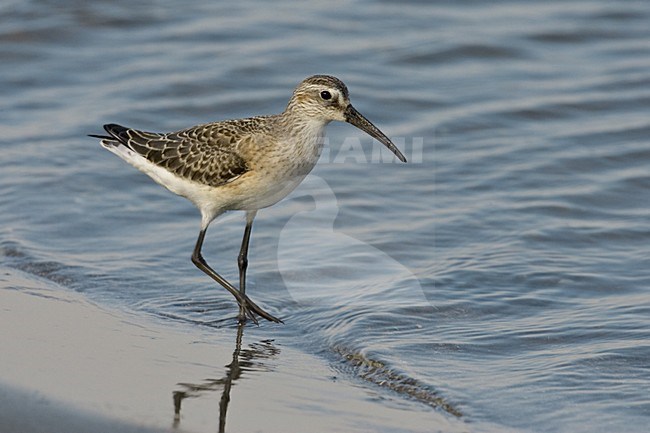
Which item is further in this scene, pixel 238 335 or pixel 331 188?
pixel 331 188

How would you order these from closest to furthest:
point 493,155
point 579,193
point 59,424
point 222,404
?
point 59,424, point 222,404, point 579,193, point 493,155

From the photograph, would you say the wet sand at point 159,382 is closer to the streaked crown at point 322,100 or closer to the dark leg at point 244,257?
the dark leg at point 244,257

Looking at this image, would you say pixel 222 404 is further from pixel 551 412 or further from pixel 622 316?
pixel 622 316

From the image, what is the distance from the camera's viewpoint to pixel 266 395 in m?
6.85

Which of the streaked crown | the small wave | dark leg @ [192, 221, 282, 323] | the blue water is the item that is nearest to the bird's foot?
dark leg @ [192, 221, 282, 323]

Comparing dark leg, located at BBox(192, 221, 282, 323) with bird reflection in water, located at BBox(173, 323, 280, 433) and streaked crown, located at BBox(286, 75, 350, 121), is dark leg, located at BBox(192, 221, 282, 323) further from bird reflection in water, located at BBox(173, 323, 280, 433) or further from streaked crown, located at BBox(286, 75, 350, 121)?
streaked crown, located at BBox(286, 75, 350, 121)

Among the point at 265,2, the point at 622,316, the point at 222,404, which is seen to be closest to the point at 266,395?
the point at 222,404

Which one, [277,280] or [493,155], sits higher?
[493,155]

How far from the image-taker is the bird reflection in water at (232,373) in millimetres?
6582

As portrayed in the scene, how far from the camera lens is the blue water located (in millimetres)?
7656

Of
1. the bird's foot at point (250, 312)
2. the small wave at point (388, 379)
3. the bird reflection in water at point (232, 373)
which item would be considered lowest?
the bird reflection in water at point (232, 373)

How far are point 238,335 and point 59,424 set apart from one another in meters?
2.11

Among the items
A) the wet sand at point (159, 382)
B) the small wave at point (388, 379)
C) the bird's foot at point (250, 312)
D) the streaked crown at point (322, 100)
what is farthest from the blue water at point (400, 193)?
the streaked crown at point (322, 100)

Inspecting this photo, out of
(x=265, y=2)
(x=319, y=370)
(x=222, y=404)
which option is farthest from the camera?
(x=265, y=2)
